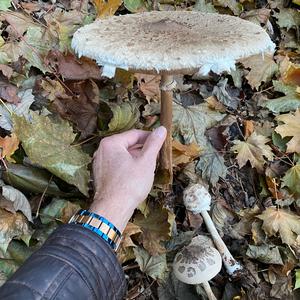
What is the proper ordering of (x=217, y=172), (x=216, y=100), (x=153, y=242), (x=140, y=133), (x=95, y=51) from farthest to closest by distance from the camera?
(x=216, y=100), (x=217, y=172), (x=153, y=242), (x=140, y=133), (x=95, y=51)

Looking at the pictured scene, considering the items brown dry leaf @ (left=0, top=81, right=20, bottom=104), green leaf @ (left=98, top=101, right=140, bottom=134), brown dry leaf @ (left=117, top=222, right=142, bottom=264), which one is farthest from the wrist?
brown dry leaf @ (left=0, top=81, right=20, bottom=104)

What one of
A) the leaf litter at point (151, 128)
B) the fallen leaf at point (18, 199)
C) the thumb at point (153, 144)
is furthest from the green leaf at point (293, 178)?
the fallen leaf at point (18, 199)

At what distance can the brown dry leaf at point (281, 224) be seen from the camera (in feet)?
9.30

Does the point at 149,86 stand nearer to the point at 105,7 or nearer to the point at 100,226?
the point at 105,7

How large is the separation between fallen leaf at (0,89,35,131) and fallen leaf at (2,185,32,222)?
0.37m

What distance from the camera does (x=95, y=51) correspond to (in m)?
1.86

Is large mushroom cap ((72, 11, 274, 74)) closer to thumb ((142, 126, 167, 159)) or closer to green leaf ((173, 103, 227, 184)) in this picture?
thumb ((142, 126, 167, 159))

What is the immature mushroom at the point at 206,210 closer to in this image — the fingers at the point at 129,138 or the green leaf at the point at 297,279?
the green leaf at the point at 297,279

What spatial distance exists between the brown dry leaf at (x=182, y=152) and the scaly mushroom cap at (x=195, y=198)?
0.25 meters

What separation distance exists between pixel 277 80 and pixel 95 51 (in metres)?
2.02

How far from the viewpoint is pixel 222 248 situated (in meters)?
2.73

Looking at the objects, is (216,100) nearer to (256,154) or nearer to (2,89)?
(256,154)

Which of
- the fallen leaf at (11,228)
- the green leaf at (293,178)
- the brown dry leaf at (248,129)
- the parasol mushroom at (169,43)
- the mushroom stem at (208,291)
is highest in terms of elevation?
the parasol mushroom at (169,43)

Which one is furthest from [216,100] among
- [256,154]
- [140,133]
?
[140,133]
